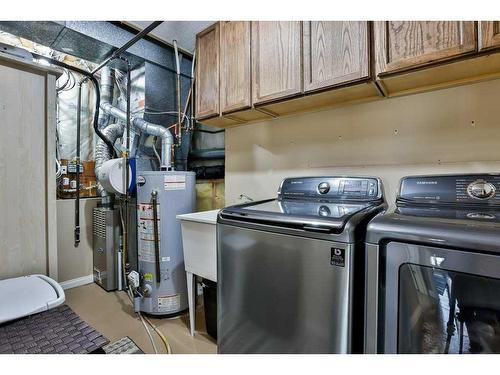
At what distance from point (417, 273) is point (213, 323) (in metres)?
1.46

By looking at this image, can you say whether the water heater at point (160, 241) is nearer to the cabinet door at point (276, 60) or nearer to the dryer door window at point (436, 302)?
the cabinet door at point (276, 60)

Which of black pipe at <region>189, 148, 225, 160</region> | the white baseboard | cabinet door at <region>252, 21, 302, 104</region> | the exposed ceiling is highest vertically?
the exposed ceiling

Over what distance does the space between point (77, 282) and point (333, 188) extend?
2.89 m

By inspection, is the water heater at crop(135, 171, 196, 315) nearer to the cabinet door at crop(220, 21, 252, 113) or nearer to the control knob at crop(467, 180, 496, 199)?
the cabinet door at crop(220, 21, 252, 113)

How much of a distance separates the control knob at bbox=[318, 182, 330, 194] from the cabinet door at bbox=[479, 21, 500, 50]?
2.98 feet

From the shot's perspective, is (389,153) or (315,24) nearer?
(315,24)

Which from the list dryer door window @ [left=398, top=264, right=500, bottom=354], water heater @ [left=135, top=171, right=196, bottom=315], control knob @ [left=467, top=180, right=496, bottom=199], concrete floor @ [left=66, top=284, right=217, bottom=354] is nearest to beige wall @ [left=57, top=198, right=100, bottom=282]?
concrete floor @ [left=66, top=284, right=217, bottom=354]

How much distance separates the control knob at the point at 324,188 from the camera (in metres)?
1.59

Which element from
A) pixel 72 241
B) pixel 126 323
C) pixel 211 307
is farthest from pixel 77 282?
pixel 211 307

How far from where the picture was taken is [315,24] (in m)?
1.40

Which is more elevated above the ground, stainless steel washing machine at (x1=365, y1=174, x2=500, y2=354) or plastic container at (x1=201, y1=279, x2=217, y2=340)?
stainless steel washing machine at (x1=365, y1=174, x2=500, y2=354)

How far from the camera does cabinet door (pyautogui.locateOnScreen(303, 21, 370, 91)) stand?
1.26 m
